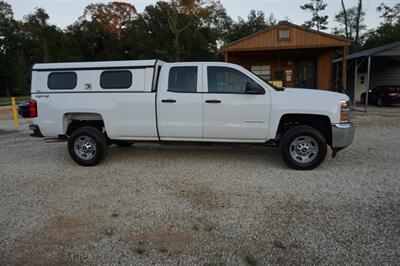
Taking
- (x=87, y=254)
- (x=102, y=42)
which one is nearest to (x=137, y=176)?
(x=87, y=254)

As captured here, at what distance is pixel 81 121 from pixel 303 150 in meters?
4.59

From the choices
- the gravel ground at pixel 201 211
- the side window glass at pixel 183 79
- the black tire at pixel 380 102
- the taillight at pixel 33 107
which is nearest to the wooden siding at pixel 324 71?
the black tire at pixel 380 102

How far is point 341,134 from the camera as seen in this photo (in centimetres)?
494

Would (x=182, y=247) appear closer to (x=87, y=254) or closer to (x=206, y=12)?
(x=87, y=254)

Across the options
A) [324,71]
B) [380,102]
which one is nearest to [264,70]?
[324,71]

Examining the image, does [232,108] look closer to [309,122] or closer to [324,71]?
[309,122]

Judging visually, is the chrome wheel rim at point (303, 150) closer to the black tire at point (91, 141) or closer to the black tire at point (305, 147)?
the black tire at point (305, 147)

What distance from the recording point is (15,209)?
3871 mm

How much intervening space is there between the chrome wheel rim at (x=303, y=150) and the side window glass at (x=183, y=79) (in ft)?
7.19

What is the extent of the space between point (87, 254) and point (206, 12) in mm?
42999

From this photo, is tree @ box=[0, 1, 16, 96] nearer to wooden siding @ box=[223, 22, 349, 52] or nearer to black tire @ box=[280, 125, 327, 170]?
wooden siding @ box=[223, 22, 349, 52]

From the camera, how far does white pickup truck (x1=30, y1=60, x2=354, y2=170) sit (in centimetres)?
507

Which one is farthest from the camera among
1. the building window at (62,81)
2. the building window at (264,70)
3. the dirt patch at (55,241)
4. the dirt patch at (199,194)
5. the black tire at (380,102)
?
the black tire at (380,102)

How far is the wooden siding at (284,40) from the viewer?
551 inches
